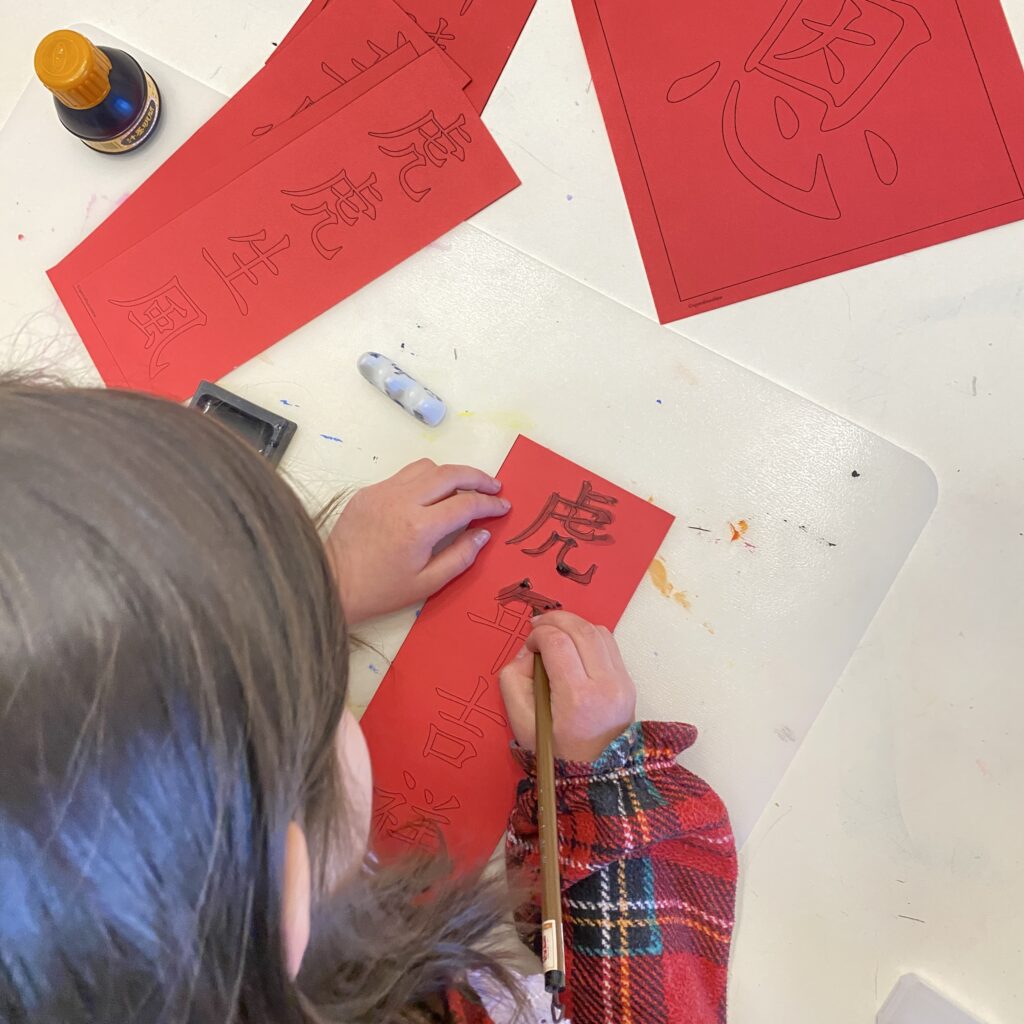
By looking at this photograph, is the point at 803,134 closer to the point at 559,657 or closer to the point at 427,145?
the point at 427,145

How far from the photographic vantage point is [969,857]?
0.57 meters

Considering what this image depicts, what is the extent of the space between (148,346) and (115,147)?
16 centimetres

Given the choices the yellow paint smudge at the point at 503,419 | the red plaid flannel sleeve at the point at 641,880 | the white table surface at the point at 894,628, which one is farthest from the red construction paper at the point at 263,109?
the red plaid flannel sleeve at the point at 641,880

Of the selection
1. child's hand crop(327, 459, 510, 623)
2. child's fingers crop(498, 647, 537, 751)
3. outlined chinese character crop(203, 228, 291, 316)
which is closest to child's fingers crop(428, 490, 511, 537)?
child's hand crop(327, 459, 510, 623)

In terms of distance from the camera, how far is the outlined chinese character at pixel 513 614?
0.61 metres

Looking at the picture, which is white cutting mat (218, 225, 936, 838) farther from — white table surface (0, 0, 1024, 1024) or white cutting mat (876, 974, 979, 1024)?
white cutting mat (876, 974, 979, 1024)

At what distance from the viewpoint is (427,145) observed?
65cm

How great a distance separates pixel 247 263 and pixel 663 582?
42cm

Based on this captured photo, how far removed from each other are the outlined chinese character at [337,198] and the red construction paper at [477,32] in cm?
11

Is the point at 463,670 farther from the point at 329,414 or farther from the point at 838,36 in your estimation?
the point at 838,36

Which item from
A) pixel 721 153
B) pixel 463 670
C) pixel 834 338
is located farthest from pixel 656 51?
pixel 463 670

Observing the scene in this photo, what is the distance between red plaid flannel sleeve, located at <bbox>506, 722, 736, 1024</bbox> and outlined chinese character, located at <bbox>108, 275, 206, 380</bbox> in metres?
0.45

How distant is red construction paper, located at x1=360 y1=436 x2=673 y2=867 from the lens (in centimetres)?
60

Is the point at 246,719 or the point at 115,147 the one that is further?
the point at 115,147
